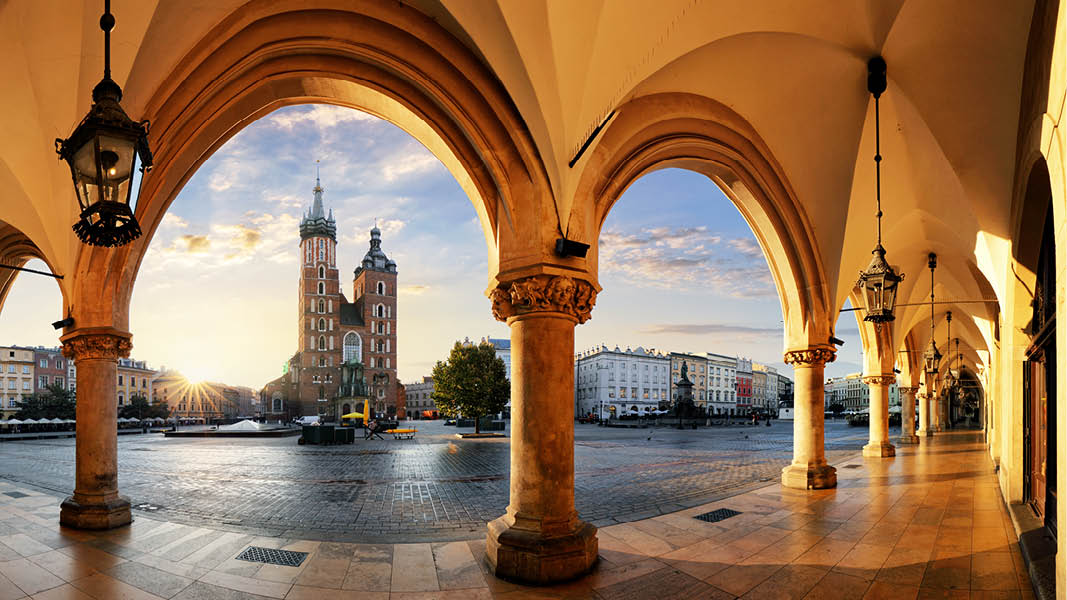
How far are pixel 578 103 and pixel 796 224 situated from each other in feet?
19.1

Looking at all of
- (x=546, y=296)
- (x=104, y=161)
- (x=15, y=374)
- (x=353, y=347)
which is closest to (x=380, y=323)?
(x=353, y=347)

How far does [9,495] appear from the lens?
9.83 m

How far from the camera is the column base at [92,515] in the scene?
718 cm

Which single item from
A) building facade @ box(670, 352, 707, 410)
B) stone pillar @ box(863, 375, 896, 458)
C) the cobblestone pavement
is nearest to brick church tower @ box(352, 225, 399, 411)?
building facade @ box(670, 352, 707, 410)

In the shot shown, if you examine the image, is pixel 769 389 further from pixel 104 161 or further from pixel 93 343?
pixel 104 161

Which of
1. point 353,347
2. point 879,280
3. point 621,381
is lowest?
point 621,381

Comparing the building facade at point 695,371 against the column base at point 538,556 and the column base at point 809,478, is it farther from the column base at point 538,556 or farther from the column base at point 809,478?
the column base at point 538,556

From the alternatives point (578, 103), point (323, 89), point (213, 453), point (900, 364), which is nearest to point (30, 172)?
point (323, 89)

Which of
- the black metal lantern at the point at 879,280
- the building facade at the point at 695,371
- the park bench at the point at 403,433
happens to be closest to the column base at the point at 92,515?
the black metal lantern at the point at 879,280

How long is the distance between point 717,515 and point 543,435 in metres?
3.70

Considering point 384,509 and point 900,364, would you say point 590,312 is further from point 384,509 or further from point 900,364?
point 900,364

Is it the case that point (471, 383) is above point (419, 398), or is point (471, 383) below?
above

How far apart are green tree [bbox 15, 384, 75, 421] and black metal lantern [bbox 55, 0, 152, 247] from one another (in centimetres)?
5131

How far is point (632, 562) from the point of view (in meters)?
5.59
